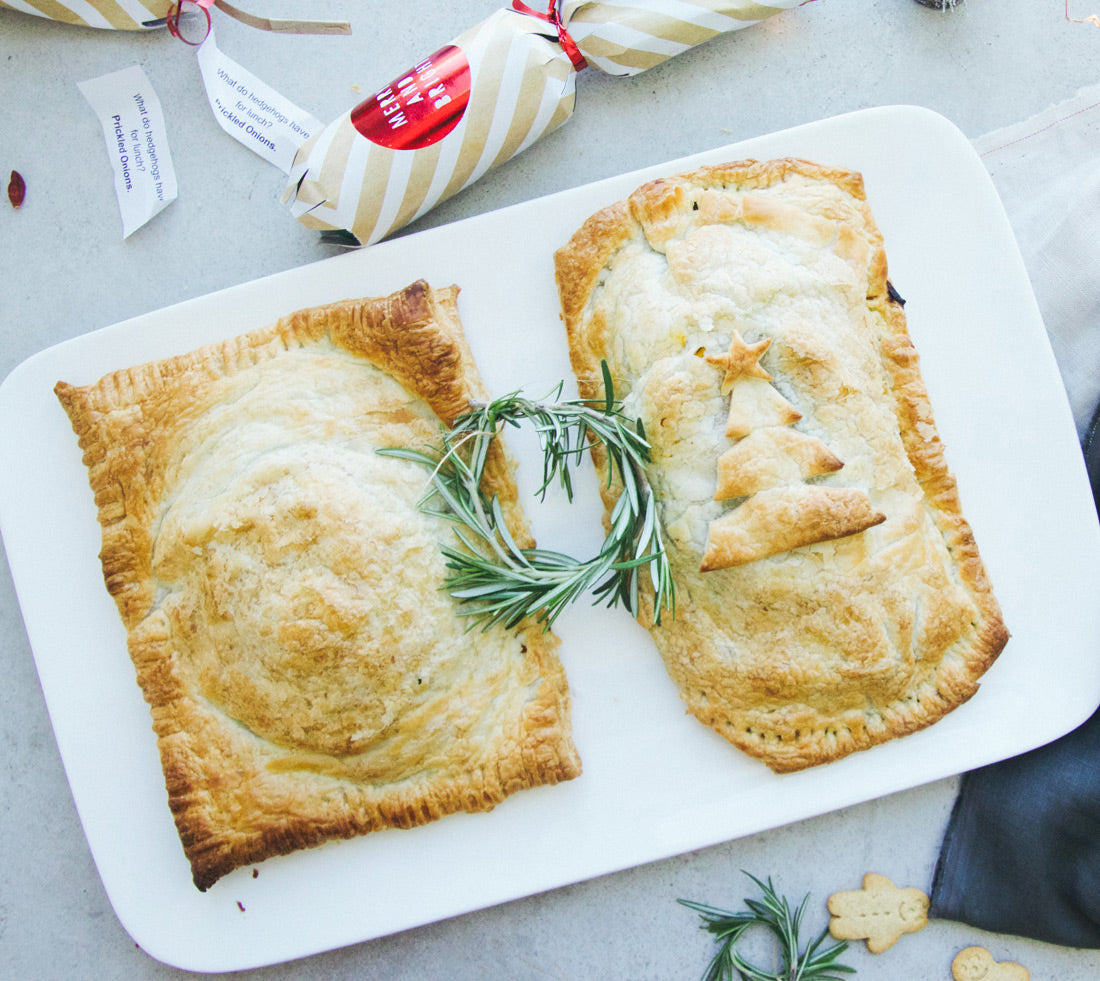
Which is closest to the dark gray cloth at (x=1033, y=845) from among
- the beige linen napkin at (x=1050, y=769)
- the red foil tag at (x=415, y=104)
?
the beige linen napkin at (x=1050, y=769)

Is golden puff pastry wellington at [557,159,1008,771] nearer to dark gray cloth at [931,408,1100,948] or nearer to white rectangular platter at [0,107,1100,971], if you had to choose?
white rectangular platter at [0,107,1100,971]

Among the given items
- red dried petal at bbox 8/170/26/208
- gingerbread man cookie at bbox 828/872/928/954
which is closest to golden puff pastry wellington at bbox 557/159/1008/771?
gingerbread man cookie at bbox 828/872/928/954

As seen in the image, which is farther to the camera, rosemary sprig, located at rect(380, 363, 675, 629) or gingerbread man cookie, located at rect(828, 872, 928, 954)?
gingerbread man cookie, located at rect(828, 872, 928, 954)

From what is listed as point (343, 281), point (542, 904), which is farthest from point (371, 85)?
point (542, 904)

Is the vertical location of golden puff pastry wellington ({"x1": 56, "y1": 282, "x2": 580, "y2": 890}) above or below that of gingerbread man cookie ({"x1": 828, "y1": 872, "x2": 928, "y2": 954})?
above

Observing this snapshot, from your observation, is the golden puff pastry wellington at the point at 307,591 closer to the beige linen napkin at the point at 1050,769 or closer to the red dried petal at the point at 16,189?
the red dried petal at the point at 16,189

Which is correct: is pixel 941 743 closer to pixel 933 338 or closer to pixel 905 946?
pixel 905 946
